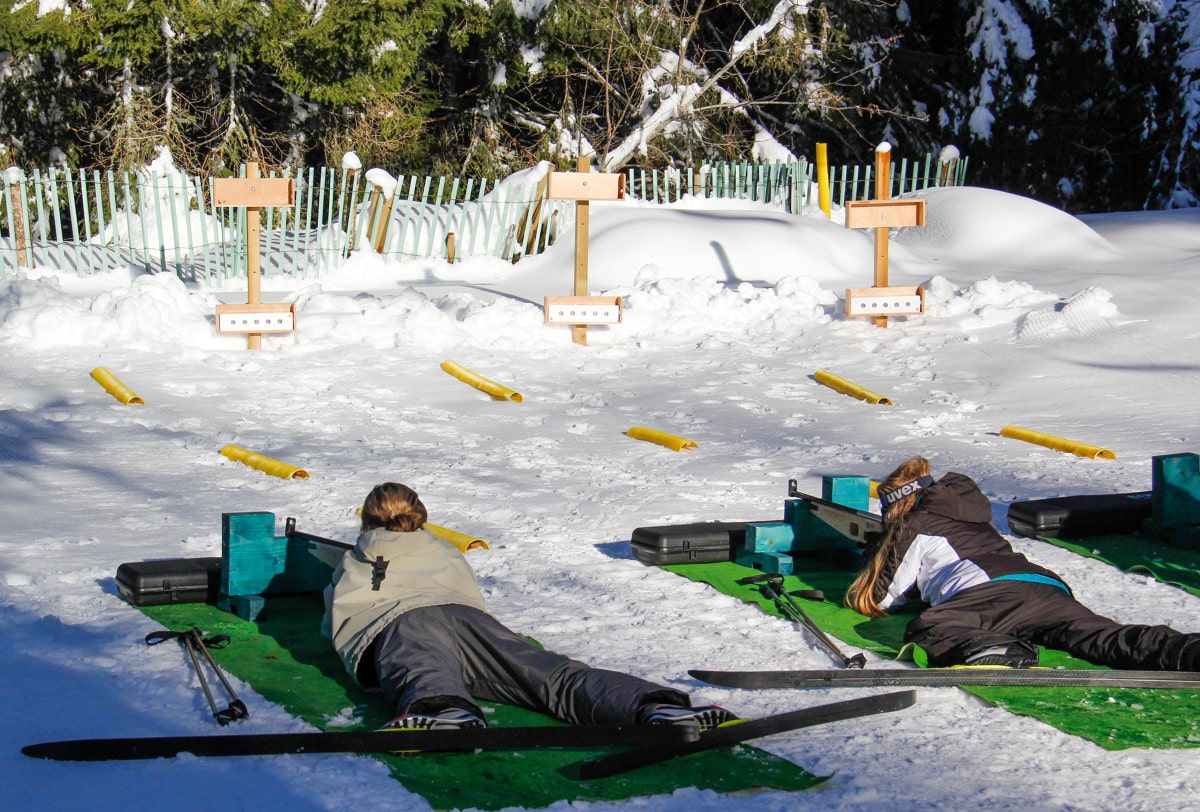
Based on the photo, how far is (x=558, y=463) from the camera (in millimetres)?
8336

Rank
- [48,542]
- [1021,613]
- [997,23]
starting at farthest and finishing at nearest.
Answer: [997,23]
[48,542]
[1021,613]

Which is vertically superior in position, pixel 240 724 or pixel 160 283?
pixel 160 283

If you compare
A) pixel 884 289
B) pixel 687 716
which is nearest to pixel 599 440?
pixel 884 289

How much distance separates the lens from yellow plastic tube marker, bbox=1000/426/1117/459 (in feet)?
27.0

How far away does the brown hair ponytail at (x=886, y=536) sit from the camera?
5.12 m

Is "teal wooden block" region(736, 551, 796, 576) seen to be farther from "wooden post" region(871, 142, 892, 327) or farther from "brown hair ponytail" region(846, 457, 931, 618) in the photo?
"wooden post" region(871, 142, 892, 327)

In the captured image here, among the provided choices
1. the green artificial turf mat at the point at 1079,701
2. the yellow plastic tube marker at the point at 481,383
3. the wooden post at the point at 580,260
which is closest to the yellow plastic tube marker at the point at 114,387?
the yellow plastic tube marker at the point at 481,383

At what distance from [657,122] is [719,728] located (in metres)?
21.2

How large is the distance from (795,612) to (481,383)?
5.55 meters

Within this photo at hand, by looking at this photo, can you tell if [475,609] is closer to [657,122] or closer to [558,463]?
[558,463]

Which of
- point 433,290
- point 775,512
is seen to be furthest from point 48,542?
point 433,290

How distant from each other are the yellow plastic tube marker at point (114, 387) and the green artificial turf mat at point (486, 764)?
16.8 feet

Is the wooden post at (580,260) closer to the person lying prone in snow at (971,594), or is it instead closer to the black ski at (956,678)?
the person lying prone in snow at (971,594)

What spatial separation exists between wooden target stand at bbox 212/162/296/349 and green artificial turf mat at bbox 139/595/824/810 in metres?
6.60
